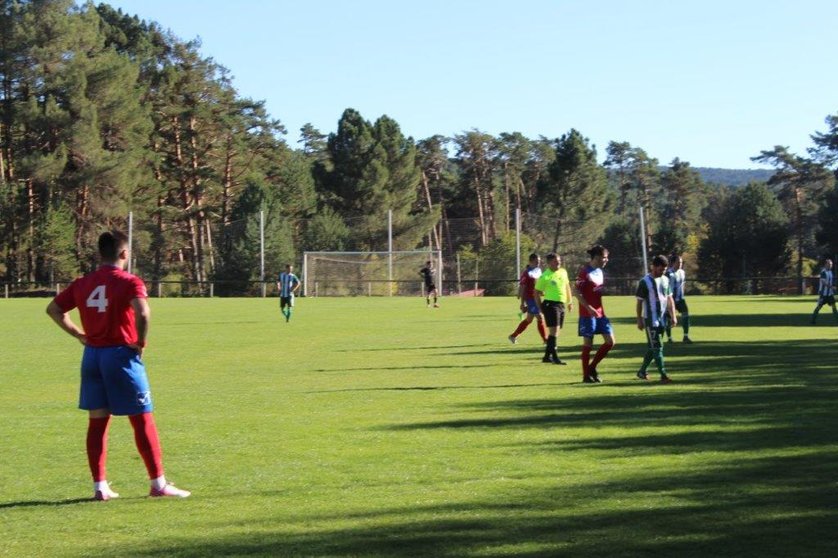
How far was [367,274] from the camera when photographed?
70.6 meters

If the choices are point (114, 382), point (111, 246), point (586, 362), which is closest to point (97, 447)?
point (114, 382)

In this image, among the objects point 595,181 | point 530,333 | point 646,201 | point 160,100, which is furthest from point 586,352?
point 646,201

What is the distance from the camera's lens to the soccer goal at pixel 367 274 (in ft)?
230

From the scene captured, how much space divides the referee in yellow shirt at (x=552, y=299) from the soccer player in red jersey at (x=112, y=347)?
39.2ft

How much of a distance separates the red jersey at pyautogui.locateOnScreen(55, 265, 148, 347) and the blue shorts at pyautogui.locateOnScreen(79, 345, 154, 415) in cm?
8

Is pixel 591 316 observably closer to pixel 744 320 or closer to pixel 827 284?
pixel 827 284

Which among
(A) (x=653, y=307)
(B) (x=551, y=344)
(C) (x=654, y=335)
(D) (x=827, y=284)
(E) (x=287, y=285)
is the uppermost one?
(E) (x=287, y=285)

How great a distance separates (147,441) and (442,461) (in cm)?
260

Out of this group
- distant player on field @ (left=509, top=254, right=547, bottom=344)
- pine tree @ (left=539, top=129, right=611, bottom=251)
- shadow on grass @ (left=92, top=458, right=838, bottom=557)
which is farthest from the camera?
pine tree @ (left=539, top=129, right=611, bottom=251)

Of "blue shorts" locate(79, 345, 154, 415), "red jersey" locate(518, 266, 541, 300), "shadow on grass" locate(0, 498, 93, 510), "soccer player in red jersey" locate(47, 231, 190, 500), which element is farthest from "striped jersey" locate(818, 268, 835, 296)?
"shadow on grass" locate(0, 498, 93, 510)

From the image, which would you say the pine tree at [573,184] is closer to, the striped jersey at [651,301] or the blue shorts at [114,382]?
the striped jersey at [651,301]

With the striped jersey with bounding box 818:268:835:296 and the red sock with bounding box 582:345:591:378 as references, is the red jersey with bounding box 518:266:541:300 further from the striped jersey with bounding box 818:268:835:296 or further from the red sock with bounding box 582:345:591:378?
Answer: the striped jersey with bounding box 818:268:835:296

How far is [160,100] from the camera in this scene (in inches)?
3391

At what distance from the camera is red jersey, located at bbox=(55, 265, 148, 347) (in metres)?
8.29
